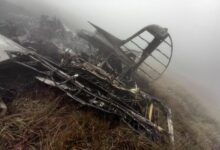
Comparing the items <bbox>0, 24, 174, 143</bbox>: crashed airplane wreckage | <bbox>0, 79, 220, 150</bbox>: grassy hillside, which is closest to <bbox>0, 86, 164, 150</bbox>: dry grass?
<bbox>0, 79, 220, 150</bbox>: grassy hillside

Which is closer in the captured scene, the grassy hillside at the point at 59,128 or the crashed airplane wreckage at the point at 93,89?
the grassy hillside at the point at 59,128

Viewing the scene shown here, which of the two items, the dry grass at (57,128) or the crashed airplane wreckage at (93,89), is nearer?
the dry grass at (57,128)

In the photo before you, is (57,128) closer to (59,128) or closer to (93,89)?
(59,128)

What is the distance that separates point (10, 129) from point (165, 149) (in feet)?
10.2

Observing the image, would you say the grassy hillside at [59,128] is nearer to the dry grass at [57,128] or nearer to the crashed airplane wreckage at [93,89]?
the dry grass at [57,128]

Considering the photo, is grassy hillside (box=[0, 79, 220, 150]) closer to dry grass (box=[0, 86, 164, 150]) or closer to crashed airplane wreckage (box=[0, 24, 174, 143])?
dry grass (box=[0, 86, 164, 150])

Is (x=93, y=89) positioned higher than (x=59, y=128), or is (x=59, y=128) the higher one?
(x=59, y=128)

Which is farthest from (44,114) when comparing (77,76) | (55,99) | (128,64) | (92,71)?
(128,64)

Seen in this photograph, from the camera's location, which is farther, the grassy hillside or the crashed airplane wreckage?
the crashed airplane wreckage

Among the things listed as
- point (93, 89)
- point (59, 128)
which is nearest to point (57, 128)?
point (59, 128)

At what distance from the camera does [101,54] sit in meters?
11.4

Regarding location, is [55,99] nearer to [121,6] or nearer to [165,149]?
[165,149]

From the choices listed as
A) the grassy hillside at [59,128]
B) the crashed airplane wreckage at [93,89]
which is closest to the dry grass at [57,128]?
the grassy hillside at [59,128]

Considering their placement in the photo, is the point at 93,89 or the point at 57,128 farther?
the point at 93,89
